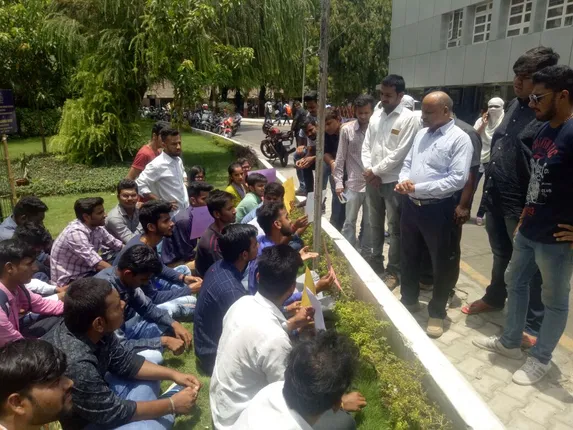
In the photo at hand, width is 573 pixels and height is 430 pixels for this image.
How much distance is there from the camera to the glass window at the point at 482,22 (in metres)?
16.7

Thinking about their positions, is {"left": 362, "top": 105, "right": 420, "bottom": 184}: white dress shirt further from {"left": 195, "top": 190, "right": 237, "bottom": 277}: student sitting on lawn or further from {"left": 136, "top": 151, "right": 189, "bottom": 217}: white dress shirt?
{"left": 136, "top": 151, "right": 189, "bottom": 217}: white dress shirt

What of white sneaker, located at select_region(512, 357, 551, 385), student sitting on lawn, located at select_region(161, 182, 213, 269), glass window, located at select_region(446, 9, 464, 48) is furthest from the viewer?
glass window, located at select_region(446, 9, 464, 48)

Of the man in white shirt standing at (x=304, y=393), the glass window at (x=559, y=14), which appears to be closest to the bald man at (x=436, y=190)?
the man in white shirt standing at (x=304, y=393)

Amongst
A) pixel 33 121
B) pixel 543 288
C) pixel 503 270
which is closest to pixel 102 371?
pixel 543 288

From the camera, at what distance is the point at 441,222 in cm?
354

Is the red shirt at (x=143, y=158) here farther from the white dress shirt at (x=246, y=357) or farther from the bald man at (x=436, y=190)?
the white dress shirt at (x=246, y=357)

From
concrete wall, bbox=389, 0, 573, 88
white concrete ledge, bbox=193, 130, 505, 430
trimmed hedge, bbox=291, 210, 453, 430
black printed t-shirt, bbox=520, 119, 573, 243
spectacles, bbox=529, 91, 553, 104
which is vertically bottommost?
trimmed hedge, bbox=291, 210, 453, 430

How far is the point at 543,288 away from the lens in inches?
115

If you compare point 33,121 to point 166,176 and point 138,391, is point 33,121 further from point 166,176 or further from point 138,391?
point 138,391

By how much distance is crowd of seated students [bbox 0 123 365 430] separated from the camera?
67.8 inches

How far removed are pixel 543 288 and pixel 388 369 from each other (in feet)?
3.76

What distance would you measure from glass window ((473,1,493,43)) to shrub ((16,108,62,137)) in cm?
1935

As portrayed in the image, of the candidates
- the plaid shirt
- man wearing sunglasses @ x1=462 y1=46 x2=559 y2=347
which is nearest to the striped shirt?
man wearing sunglasses @ x1=462 y1=46 x2=559 y2=347

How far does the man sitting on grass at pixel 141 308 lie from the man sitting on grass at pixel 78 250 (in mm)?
867
